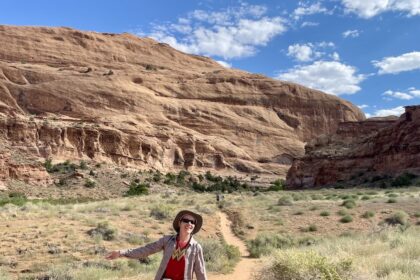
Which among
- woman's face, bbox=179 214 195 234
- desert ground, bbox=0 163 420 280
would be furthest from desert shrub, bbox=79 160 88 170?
woman's face, bbox=179 214 195 234

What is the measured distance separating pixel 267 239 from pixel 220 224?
5.59m

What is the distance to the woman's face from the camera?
4949 millimetres

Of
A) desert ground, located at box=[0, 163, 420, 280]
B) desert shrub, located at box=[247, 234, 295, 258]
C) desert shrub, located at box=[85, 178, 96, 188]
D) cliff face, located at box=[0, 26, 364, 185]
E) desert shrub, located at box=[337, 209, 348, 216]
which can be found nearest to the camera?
desert ground, located at box=[0, 163, 420, 280]

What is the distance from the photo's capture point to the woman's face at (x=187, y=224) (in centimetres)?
495

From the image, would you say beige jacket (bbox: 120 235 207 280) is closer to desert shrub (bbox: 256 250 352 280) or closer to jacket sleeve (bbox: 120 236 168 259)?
jacket sleeve (bbox: 120 236 168 259)

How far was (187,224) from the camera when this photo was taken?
16.2 feet

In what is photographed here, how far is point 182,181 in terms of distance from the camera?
57719mm

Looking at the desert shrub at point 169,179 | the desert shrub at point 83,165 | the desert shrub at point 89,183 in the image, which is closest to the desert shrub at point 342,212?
the desert shrub at point 89,183

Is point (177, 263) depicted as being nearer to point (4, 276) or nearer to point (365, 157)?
point (4, 276)

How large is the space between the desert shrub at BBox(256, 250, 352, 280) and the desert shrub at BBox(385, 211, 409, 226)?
34.0 feet

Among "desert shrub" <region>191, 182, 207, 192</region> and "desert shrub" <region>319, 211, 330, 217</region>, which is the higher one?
"desert shrub" <region>191, 182, 207, 192</region>

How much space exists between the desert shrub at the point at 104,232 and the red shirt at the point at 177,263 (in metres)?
11.2

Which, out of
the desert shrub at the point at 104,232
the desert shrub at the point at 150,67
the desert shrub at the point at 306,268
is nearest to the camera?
the desert shrub at the point at 306,268

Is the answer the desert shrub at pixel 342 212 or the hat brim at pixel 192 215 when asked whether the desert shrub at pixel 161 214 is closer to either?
the desert shrub at pixel 342 212
